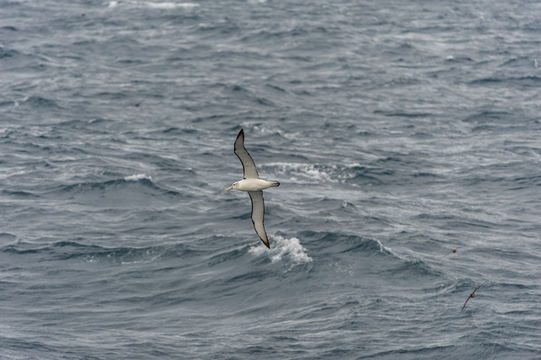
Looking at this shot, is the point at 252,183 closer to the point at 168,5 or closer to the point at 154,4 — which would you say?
the point at 168,5

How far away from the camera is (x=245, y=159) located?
926 inches

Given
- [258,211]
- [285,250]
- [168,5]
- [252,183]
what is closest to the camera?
[252,183]

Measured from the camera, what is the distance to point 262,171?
141ft

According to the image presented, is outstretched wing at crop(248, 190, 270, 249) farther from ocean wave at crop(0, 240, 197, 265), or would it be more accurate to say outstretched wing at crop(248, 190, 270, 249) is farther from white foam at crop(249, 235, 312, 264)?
ocean wave at crop(0, 240, 197, 265)

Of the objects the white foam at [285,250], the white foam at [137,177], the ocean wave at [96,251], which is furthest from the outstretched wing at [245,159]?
the white foam at [137,177]

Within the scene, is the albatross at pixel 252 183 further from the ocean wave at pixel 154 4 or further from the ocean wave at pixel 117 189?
the ocean wave at pixel 154 4

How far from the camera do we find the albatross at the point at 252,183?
75.0 feet

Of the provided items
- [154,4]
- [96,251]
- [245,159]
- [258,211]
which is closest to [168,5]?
[154,4]

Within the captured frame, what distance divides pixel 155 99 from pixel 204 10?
3365cm

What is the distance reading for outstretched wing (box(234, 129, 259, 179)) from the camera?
22.6 m

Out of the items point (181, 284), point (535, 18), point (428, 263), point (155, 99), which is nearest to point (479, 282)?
point (428, 263)

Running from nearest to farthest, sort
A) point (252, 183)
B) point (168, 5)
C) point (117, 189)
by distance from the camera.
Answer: point (252, 183)
point (117, 189)
point (168, 5)

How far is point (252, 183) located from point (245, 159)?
0.94 metres

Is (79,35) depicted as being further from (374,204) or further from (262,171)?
(374,204)
